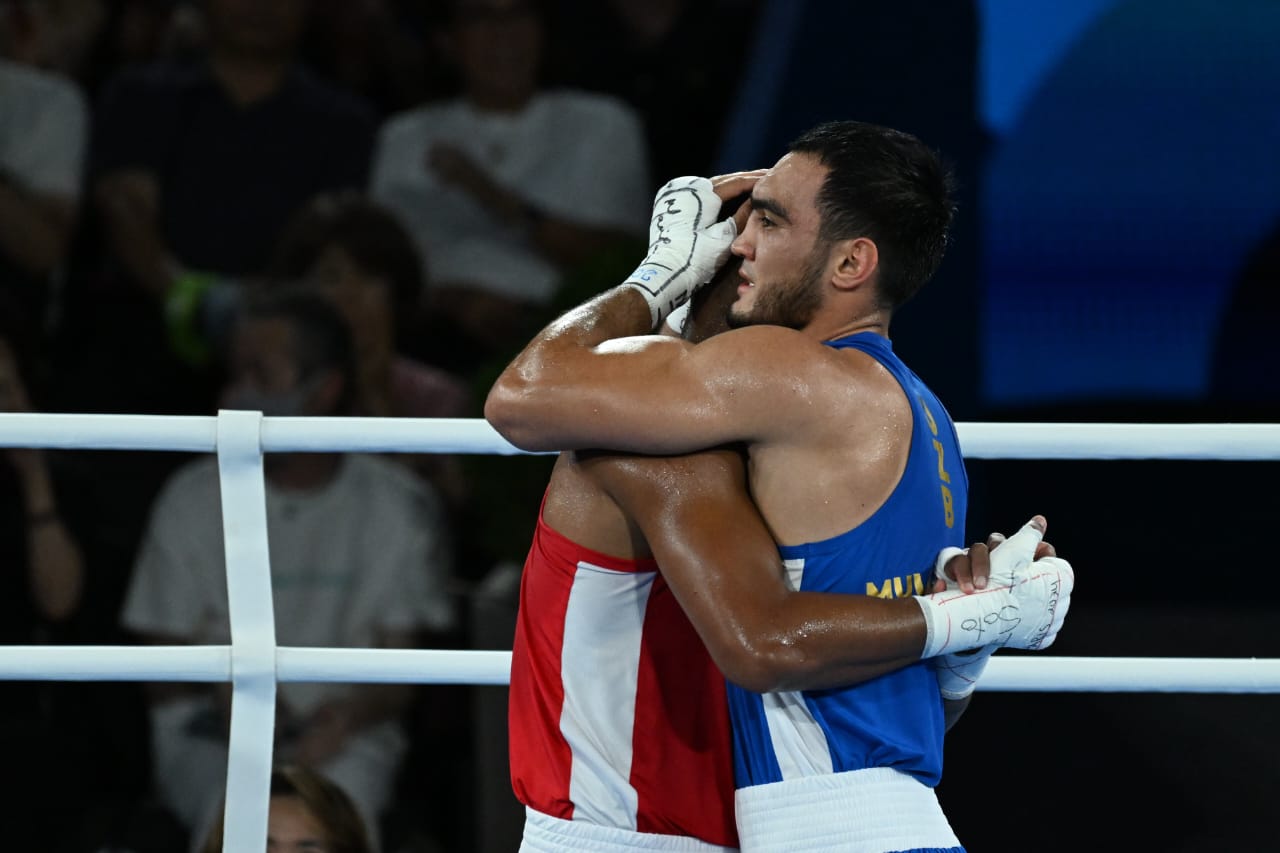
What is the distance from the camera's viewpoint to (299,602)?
3.82 m

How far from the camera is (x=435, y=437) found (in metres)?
2.18

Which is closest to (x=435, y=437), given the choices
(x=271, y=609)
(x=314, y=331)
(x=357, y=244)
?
(x=271, y=609)

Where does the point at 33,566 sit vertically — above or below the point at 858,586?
above

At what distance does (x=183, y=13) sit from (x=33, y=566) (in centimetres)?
233

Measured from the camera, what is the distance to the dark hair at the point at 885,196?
6.08 feet

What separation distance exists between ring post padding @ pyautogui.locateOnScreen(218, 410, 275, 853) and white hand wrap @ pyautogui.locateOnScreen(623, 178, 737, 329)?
63cm

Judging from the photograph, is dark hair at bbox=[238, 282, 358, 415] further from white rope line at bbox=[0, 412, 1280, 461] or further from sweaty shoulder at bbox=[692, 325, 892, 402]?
sweaty shoulder at bbox=[692, 325, 892, 402]

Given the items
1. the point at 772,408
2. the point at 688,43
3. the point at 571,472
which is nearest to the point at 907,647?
the point at 772,408

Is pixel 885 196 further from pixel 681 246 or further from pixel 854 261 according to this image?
pixel 681 246

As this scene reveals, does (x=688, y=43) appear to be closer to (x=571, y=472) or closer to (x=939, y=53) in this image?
(x=939, y=53)

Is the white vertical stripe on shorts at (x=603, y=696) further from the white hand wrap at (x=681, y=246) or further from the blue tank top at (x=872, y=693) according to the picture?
the white hand wrap at (x=681, y=246)

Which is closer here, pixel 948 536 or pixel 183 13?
pixel 948 536

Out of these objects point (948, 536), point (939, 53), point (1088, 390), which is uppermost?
point (939, 53)

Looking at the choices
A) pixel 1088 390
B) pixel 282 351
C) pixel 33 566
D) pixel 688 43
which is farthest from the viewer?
pixel 688 43
